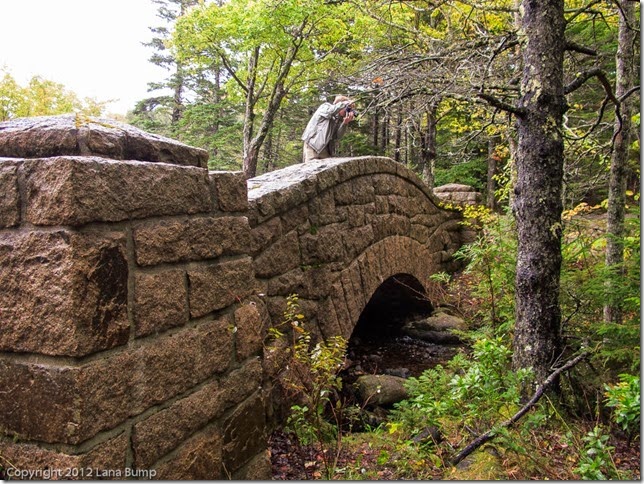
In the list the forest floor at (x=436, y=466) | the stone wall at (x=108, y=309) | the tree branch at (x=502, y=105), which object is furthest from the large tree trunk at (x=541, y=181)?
the stone wall at (x=108, y=309)

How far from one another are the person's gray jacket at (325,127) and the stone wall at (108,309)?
4.32 meters

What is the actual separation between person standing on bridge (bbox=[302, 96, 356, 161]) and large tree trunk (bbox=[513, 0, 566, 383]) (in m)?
2.93

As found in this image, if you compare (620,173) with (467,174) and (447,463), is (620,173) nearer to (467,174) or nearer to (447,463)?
(447,463)

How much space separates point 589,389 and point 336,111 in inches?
174

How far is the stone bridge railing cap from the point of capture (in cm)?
170

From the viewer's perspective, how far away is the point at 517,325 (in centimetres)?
388

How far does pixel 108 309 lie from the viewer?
164 centimetres

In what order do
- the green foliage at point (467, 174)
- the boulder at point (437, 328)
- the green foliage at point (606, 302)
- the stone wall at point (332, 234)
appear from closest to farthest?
the green foliage at point (606, 302)
the stone wall at point (332, 234)
the boulder at point (437, 328)
the green foliage at point (467, 174)

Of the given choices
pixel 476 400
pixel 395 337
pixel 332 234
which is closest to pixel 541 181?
pixel 476 400

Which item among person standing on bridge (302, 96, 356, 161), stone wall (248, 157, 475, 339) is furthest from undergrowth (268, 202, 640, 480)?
person standing on bridge (302, 96, 356, 161)

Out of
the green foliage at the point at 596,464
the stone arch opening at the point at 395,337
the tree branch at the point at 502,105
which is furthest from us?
the stone arch opening at the point at 395,337

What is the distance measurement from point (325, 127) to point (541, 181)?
11.1 ft

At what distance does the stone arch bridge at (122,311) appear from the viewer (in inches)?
60.8

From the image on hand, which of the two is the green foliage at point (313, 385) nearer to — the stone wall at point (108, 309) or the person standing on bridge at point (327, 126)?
the stone wall at point (108, 309)
